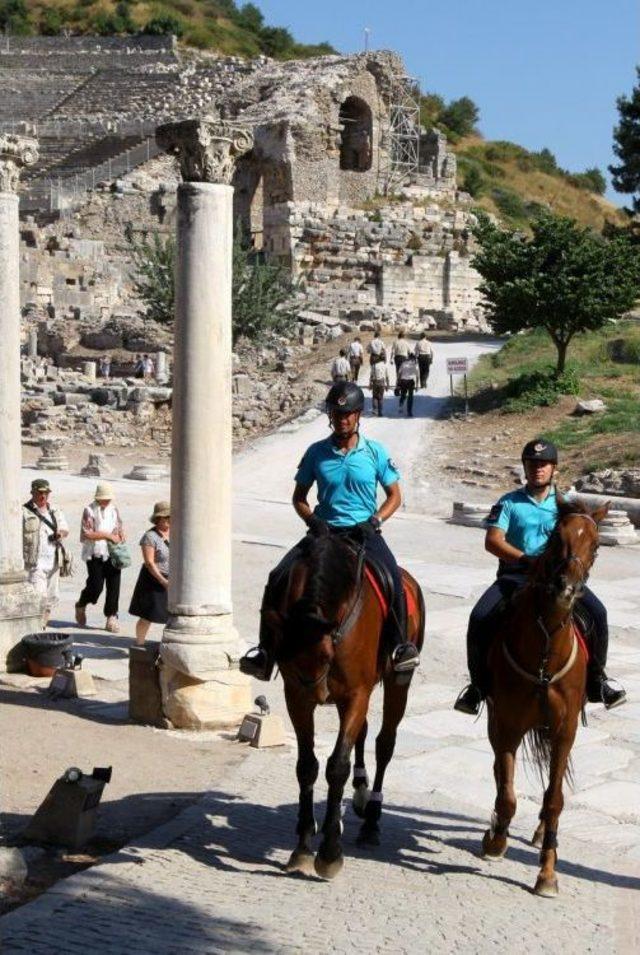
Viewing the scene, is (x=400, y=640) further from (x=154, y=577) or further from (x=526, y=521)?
(x=154, y=577)

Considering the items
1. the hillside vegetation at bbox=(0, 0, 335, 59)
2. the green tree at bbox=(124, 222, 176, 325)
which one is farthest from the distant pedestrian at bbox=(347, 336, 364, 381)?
the hillside vegetation at bbox=(0, 0, 335, 59)

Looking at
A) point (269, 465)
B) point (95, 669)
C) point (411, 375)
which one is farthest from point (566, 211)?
point (95, 669)

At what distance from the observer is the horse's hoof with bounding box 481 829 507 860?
7.22 meters

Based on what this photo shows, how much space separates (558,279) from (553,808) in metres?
24.9

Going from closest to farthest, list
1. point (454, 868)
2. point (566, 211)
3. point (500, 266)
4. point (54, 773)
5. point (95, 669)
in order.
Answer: point (454, 868)
point (54, 773)
point (95, 669)
point (500, 266)
point (566, 211)

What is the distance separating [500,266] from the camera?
104 ft

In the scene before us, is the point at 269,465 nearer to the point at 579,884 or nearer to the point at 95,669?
the point at 95,669

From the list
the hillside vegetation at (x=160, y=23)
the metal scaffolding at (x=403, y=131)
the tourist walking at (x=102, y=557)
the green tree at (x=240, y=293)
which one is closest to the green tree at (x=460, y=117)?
the hillside vegetation at (x=160, y=23)

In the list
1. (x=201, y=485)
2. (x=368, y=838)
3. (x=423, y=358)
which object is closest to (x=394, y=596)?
(x=368, y=838)

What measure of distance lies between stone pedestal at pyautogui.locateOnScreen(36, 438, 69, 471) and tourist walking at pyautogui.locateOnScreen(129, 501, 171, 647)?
17.8 metres

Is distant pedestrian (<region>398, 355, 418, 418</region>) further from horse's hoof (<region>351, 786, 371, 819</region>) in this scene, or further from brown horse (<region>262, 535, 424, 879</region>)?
brown horse (<region>262, 535, 424, 879</region>)

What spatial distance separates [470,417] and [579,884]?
985 inches

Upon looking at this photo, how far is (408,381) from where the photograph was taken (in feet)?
107

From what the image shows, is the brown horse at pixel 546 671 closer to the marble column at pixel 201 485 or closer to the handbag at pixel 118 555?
the marble column at pixel 201 485
